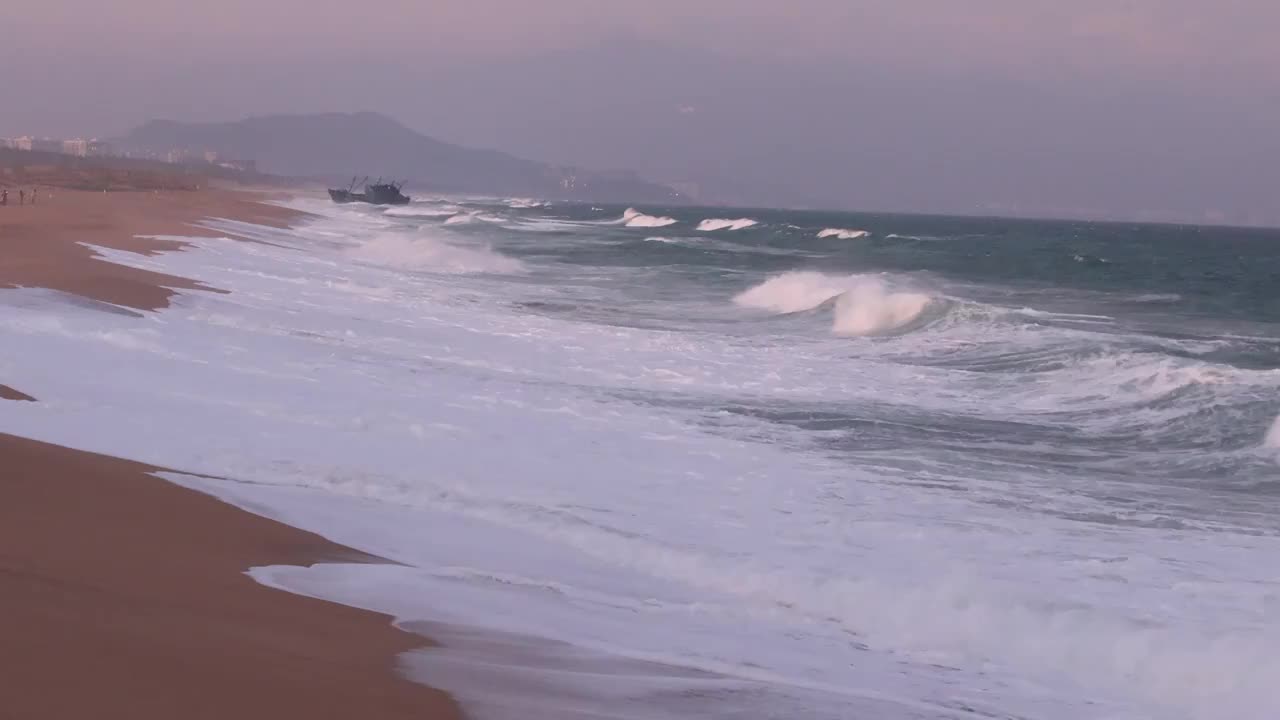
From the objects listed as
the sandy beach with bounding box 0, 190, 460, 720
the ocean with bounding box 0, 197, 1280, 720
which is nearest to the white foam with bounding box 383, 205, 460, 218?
the ocean with bounding box 0, 197, 1280, 720

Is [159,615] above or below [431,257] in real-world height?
below

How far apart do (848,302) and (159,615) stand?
2363 centimetres

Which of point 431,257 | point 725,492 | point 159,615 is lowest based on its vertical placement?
point 725,492

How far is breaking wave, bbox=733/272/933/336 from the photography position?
26.1 m

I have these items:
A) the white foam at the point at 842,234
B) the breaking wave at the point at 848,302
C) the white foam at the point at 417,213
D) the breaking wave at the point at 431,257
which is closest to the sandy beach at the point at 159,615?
the breaking wave at the point at 848,302

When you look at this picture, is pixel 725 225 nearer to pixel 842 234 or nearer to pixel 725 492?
pixel 842 234

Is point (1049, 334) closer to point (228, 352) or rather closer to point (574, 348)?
point (574, 348)

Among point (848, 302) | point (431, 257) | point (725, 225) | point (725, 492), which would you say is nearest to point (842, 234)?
point (725, 225)

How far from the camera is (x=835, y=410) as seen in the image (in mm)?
14148

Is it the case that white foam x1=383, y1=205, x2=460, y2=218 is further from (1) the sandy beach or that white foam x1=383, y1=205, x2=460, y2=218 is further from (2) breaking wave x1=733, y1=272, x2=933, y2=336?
(1) the sandy beach

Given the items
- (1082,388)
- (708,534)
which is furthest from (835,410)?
(708,534)

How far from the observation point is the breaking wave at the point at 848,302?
85.5 feet

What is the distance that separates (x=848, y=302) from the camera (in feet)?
91.9

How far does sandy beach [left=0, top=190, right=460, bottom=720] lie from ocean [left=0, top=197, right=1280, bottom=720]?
0.94 ft
